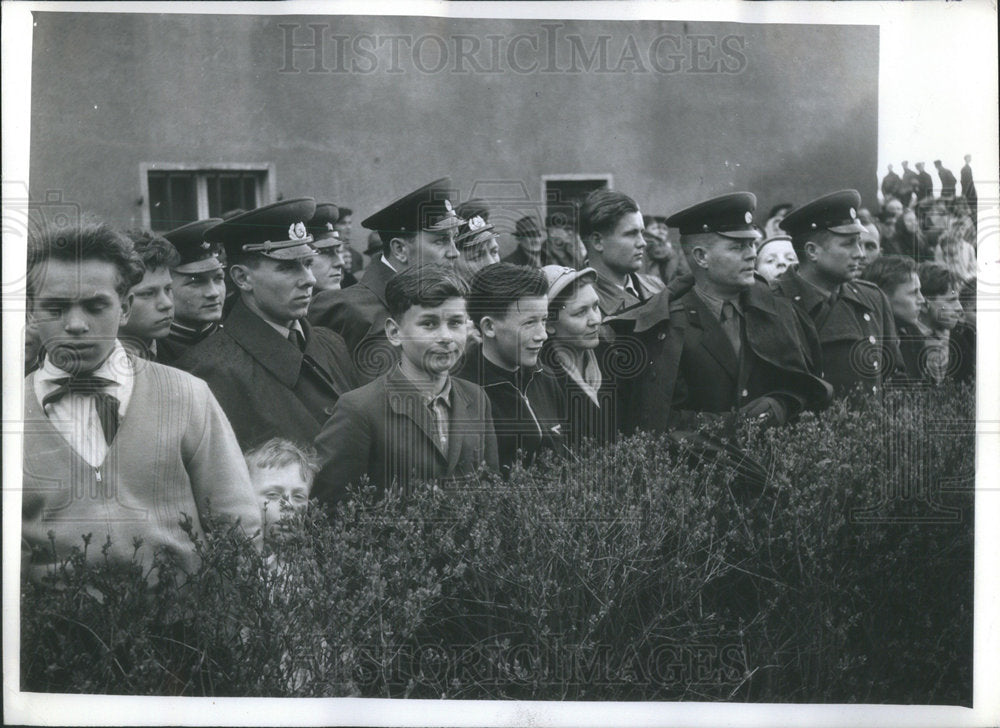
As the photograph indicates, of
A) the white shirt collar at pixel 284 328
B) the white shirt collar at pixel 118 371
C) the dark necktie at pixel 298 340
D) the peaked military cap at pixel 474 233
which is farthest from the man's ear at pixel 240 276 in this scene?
the peaked military cap at pixel 474 233

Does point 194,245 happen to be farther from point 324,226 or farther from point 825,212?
point 825,212

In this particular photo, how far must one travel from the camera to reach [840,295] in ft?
16.0

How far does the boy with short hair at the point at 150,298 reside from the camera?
4.72 meters

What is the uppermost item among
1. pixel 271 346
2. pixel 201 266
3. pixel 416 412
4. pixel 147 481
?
pixel 201 266

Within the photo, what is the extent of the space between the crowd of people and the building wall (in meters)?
0.15

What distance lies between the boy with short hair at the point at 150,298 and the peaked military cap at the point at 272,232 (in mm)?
225

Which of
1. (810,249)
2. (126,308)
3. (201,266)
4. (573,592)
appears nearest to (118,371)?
(126,308)

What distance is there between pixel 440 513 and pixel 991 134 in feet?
9.77

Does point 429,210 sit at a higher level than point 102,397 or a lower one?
higher

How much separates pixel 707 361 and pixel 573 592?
1.18 metres

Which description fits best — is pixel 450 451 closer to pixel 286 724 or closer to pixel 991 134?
pixel 286 724

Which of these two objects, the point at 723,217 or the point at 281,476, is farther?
the point at 723,217

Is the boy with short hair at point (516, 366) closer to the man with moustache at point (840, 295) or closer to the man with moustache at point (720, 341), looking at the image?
the man with moustache at point (720, 341)

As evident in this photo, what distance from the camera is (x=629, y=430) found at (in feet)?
15.5
